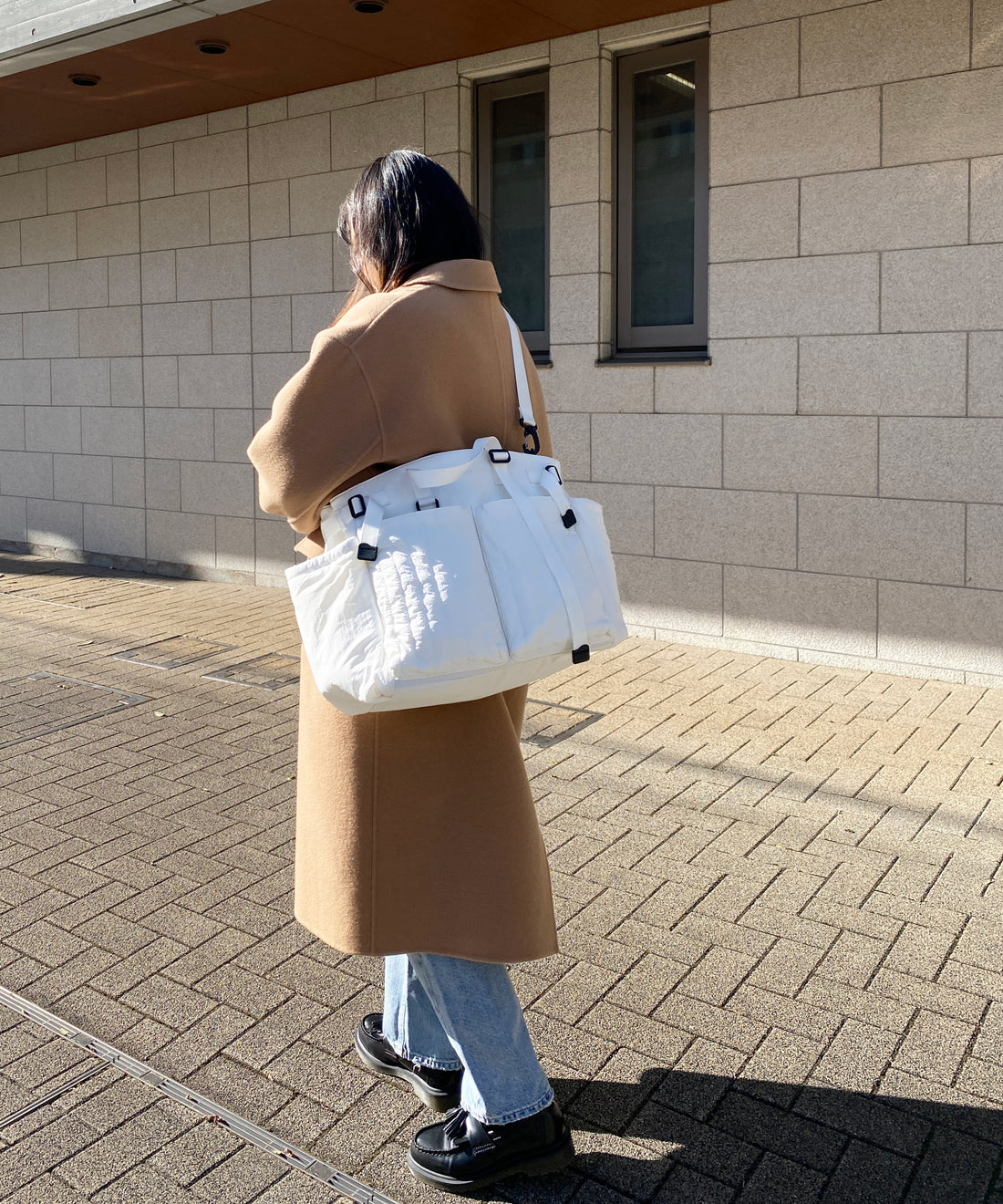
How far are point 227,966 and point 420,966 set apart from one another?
43.8 inches

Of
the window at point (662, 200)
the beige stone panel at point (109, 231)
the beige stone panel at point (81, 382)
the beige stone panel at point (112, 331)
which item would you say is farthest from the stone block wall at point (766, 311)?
the beige stone panel at point (81, 382)

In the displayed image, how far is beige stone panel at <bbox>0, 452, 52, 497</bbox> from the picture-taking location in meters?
10.7

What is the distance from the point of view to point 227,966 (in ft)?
10.8

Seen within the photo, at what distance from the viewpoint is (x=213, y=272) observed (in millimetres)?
9164

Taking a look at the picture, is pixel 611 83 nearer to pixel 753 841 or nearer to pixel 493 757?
pixel 753 841

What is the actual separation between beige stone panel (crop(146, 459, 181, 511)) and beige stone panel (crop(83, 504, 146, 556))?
0.20 metres

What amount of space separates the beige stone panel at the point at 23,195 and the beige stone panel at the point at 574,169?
5257 mm

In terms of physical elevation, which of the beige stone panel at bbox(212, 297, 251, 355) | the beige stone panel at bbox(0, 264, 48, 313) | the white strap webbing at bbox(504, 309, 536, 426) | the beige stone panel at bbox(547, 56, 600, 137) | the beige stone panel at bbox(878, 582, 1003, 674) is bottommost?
the beige stone panel at bbox(878, 582, 1003, 674)

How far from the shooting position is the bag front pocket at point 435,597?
6.76 feet

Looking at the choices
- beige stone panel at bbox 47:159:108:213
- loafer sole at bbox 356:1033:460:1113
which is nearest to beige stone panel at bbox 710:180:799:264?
loafer sole at bbox 356:1033:460:1113

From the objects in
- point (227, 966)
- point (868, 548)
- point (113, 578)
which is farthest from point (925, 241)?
point (113, 578)

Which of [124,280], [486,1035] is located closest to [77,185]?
[124,280]

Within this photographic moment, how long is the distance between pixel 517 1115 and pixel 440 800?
0.66 meters

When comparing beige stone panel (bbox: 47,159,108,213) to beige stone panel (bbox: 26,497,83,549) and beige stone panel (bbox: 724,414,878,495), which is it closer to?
beige stone panel (bbox: 26,497,83,549)
